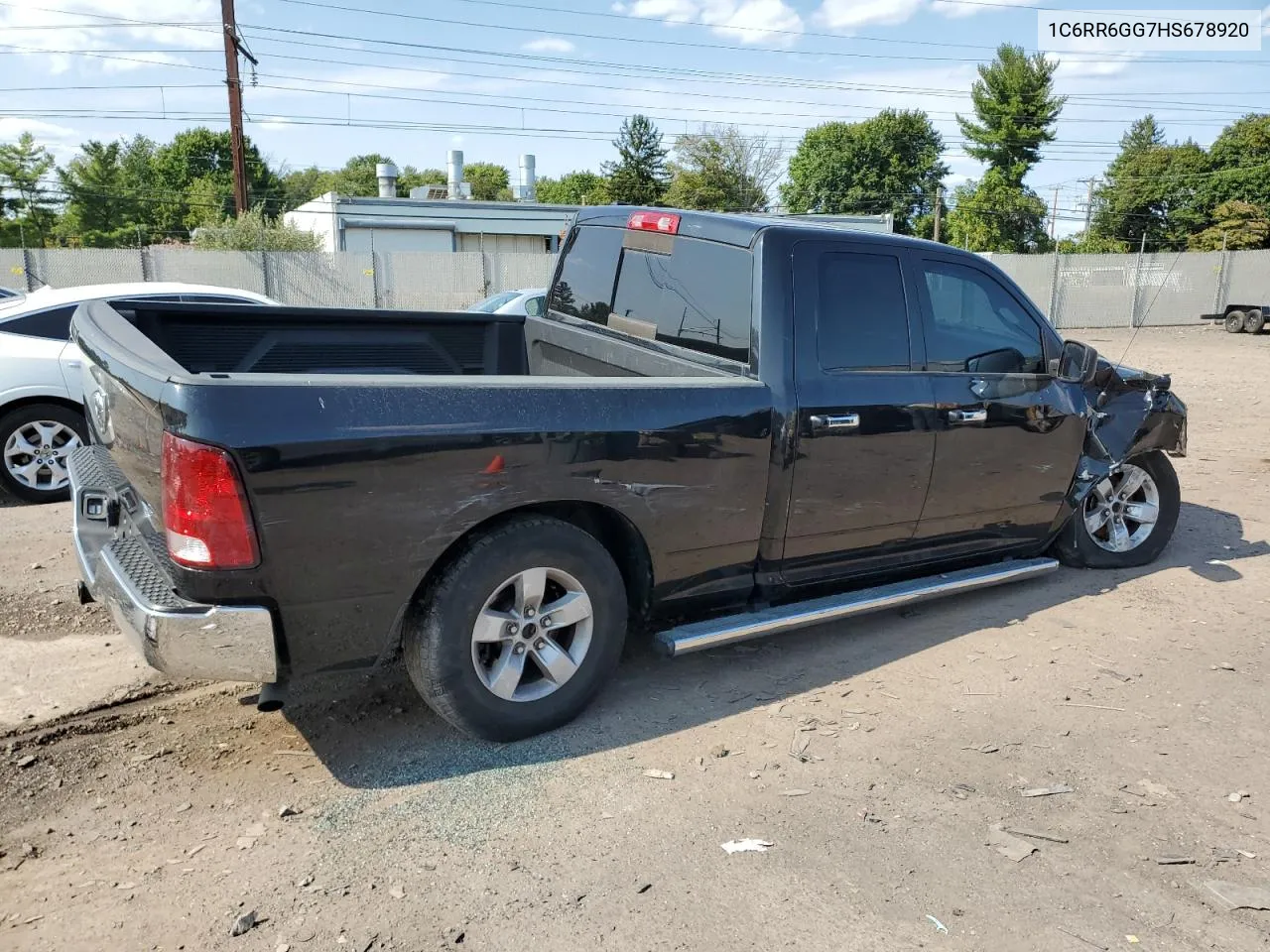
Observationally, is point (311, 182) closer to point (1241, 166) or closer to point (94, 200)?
point (94, 200)

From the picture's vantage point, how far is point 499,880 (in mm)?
2838

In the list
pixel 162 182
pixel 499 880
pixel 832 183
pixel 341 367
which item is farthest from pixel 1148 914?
pixel 162 182

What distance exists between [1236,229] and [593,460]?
2265 inches

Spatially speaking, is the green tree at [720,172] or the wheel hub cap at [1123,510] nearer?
the wheel hub cap at [1123,510]

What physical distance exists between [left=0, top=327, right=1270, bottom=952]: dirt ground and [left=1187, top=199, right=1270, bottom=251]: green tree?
52.7 meters

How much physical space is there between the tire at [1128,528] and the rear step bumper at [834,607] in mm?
561

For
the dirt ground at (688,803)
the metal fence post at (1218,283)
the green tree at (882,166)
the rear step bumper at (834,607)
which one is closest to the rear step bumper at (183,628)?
the dirt ground at (688,803)

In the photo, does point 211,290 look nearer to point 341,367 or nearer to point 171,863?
point 341,367

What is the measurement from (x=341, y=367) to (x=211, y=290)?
12.5ft

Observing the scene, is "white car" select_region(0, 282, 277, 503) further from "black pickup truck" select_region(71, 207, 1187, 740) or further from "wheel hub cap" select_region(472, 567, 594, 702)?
"wheel hub cap" select_region(472, 567, 594, 702)

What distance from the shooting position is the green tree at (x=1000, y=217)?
56.5 metres

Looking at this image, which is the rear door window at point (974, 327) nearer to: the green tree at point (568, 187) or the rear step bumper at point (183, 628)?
the rear step bumper at point (183, 628)

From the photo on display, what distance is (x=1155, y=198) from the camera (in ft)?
201

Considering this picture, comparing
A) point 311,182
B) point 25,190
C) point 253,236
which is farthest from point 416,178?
point 253,236
